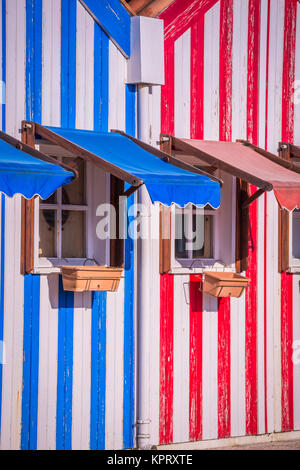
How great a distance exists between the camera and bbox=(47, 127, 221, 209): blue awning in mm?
6887

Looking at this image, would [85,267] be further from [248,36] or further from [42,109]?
[248,36]

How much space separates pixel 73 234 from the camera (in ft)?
26.2

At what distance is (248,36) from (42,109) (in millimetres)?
2887

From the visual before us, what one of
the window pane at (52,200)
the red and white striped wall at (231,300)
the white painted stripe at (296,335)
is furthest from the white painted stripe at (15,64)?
the white painted stripe at (296,335)

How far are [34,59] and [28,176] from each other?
1.90m

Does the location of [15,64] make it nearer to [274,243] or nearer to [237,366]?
[274,243]

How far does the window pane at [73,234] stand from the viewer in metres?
7.92

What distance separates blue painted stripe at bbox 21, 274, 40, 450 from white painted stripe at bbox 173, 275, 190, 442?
64.8 inches

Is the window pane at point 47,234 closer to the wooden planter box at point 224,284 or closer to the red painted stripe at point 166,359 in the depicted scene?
the red painted stripe at point 166,359

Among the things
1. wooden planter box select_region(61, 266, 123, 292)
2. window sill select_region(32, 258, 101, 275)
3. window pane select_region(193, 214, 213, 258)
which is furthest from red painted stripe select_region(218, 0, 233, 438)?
window sill select_region(32, 258, 101, 275)

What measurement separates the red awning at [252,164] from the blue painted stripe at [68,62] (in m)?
1.24

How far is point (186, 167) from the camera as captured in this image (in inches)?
299

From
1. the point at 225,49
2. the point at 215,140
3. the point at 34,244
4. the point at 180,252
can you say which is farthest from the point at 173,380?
the point at 225,49

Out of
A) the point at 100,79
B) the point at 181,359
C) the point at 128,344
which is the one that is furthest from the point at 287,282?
the point at 100,79
